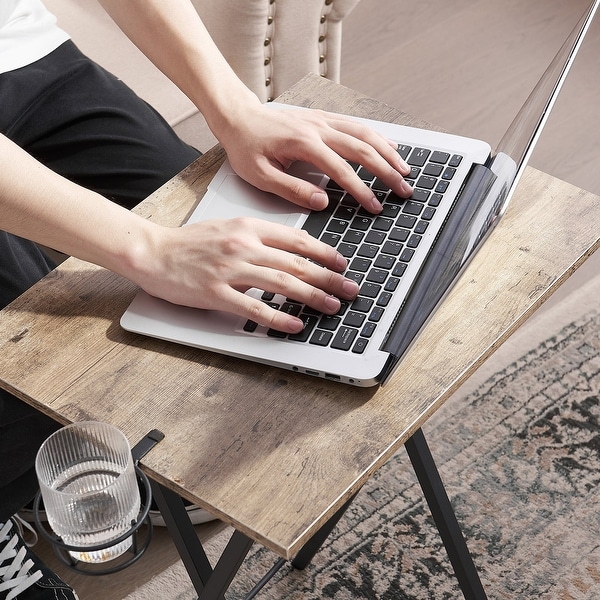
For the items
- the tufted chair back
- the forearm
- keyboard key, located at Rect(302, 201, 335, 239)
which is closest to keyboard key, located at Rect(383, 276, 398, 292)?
keyboard key, located at Rect(302, 201, 335, 239)

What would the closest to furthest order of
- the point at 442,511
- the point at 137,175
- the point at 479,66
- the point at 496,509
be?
the point at 442,511
the point at 137,175
the point at 496,509
the point at 479,66

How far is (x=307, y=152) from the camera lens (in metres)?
0.96

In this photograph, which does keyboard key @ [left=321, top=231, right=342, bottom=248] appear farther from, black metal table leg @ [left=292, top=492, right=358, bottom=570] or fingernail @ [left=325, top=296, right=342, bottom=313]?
black metal table leg @ [left=292, top=492, right=358, bottom=570]

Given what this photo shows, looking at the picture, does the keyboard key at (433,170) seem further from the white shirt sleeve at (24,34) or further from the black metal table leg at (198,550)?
the white shirt sleeve at (24,34)

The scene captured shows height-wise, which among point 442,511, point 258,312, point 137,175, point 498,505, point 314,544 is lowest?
point 498,505

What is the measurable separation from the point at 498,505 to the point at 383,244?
71 cm

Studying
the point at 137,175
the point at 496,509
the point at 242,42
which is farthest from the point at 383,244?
the point at 242,42

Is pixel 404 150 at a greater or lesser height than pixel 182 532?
greater

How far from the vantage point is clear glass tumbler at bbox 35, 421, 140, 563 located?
726 millimetres

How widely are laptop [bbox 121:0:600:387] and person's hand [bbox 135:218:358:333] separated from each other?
2 cm

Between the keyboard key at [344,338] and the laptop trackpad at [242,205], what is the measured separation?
167mm

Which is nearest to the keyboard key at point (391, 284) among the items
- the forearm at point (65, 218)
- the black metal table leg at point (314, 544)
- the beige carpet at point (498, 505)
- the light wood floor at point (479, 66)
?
the forearm at point (65, 218)

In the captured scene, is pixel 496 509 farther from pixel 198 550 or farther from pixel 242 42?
pixel 242 42

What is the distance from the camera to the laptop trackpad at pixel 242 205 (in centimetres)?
96
